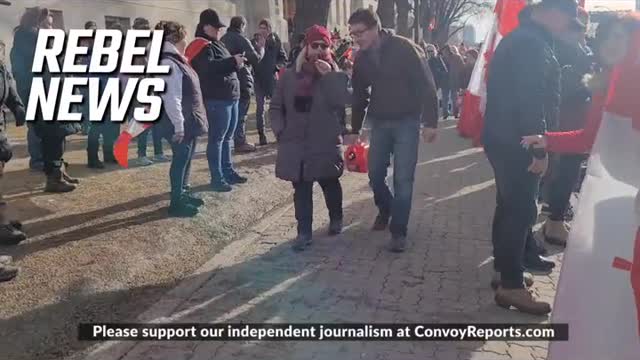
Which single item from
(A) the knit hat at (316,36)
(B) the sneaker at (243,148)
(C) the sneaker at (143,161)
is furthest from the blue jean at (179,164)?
(B) the sneaker at (243,148)

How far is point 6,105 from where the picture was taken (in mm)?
5238

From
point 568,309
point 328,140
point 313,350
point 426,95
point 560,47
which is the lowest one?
point 313,350

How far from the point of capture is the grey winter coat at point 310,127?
198 inches

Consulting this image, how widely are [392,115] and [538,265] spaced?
1.72 meters

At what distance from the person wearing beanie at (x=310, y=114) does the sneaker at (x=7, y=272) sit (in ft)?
7.22

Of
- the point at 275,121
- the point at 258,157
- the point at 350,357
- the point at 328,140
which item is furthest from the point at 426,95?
the point at 258,157

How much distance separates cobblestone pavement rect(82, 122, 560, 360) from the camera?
3539mm

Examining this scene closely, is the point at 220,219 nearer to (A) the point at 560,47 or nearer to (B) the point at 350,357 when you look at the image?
(B) the point at 350,357

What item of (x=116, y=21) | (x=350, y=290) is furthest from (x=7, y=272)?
(x=116, y=21)

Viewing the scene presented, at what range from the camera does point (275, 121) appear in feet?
16.8

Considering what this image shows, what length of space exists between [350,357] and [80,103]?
5878 millimetres

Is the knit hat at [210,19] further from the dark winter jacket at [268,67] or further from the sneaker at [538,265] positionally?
the sneaker at [538,265]

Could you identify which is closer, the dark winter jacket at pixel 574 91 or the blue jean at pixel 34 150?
the dark winter jacket at pixel 574 91

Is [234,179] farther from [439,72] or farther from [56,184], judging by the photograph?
[439,72]
